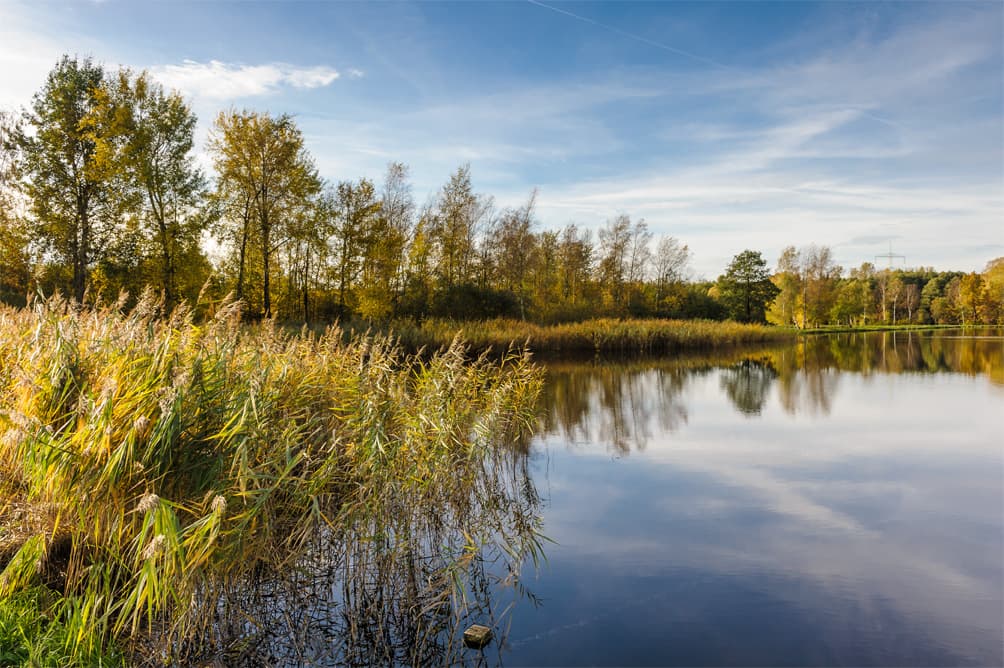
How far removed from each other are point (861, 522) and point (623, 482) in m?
2.66

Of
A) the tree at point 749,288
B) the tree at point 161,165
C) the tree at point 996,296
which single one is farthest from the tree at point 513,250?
the tree at point 996,296

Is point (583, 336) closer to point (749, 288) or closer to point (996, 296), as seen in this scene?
point (749, 288)

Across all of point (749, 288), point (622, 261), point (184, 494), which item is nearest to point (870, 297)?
point (749, 288)

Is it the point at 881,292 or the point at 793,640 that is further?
the point at 881,292

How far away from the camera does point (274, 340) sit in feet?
21.2

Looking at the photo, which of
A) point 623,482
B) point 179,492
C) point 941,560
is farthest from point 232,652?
point 941,560

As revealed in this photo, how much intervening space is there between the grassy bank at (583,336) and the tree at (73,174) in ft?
42.0

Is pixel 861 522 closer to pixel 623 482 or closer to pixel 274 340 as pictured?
pixel 623 482

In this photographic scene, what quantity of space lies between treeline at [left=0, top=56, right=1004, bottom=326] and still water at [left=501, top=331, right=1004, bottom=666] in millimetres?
14844

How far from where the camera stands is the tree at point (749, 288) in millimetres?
56594

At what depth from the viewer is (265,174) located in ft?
85.3

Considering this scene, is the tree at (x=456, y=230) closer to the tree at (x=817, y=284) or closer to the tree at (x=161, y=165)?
the tree at (x=161, y=165)

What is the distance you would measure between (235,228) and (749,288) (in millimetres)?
45830

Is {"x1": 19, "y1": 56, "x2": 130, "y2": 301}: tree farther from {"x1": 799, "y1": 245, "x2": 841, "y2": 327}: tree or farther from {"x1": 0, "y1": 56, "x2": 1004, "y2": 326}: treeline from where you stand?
{"x1": 799, "y1": 245, "x2": 841, "y2": 327}: tree
